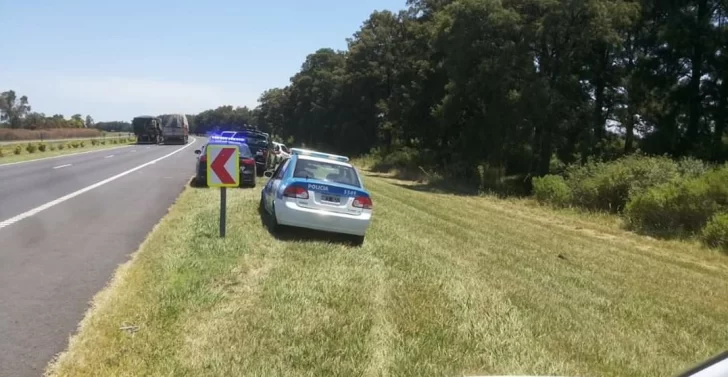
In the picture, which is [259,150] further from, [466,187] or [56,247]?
[56,247]

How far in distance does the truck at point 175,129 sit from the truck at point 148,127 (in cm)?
154

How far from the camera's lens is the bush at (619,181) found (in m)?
25.5

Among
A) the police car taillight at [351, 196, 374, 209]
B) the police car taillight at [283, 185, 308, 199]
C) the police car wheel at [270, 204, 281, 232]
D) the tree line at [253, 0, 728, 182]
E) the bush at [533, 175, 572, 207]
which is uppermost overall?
the tree line at [253, 0, 728, 182]

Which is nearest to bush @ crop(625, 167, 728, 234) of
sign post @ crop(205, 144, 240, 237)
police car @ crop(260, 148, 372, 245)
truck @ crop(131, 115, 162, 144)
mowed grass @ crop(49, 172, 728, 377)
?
mowed grass @ crop(49, 172, 728, 377)

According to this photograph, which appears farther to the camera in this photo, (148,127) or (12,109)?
(12,109)

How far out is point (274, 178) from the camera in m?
13.5

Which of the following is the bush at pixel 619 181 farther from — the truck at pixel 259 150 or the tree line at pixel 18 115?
the tree line at pixel 18 115

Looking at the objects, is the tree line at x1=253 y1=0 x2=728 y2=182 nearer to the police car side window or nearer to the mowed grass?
the police car side window

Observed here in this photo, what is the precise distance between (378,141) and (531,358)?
70.0 meters

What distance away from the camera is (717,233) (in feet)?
59.7

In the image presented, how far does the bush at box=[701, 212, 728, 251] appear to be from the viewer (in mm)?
17875

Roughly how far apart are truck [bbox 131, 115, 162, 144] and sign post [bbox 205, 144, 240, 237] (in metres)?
63.7

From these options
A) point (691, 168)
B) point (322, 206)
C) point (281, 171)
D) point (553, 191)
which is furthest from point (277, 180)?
point (553, 191)

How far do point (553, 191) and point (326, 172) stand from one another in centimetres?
2069
